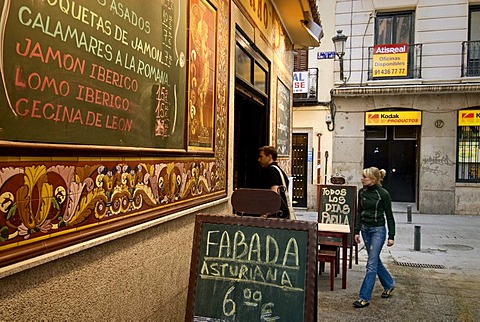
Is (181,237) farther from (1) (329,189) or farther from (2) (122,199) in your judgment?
(1) (329,189)

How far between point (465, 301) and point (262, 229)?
4.05 meters

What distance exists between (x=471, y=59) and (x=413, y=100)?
7.98 feet

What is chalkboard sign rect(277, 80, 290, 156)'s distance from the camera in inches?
341

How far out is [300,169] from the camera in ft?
52.4

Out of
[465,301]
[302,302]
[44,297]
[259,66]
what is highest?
[259,66]

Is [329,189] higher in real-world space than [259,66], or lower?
lower

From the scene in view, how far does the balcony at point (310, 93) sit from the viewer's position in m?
15.7

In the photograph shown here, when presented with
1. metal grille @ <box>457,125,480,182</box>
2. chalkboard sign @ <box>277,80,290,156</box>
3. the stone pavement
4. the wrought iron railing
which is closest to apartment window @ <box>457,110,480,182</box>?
metal grille @ <box>457,125,480,182</box>

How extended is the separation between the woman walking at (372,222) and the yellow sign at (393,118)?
10.5m

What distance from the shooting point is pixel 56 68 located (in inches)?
78.1

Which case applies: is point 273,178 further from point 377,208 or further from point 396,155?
point 396,155

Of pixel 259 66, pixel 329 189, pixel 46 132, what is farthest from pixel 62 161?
pixel 329 189

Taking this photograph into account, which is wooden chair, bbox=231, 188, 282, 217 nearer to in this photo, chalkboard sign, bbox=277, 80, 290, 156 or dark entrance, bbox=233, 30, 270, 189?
dark entrance, bbox=233, 30, 270, 189

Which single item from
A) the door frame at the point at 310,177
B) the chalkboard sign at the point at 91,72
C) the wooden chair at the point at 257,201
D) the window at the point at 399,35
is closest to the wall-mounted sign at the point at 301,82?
the door frame at the point at 310,177
